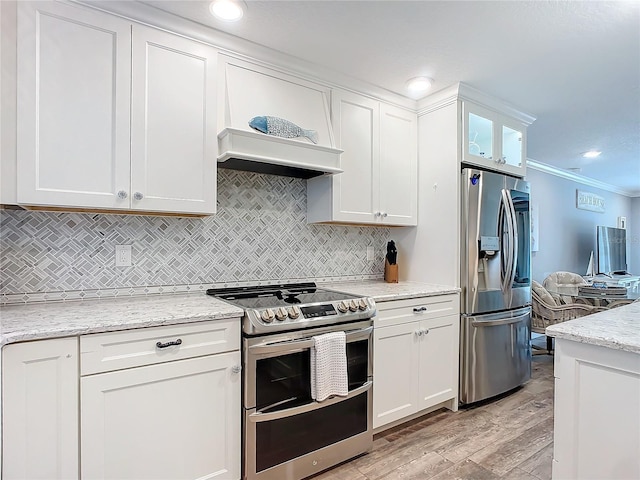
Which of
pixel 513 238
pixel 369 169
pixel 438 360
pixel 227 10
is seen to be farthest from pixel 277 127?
pixel 513 238

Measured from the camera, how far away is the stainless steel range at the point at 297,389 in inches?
70.7

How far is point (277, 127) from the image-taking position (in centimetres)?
220

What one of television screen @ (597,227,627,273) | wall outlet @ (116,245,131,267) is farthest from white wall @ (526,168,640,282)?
wall outlet @ (116,245,131,267)

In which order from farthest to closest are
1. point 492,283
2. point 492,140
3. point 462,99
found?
1. point 492,140
2. point 492,283
3. point 462,99

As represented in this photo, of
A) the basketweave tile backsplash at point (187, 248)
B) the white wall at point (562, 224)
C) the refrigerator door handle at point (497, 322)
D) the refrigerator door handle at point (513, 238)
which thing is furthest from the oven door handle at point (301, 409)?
the white wall at point (562, 224)

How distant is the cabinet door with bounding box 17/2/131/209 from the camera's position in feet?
5.32

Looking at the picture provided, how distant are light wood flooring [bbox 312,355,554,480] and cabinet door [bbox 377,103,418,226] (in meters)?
1.53

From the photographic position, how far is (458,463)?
2.15 m

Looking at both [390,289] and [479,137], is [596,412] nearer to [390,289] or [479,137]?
[390,289]

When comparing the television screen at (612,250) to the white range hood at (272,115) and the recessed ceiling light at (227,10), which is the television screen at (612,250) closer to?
the white range hood at (272,115)

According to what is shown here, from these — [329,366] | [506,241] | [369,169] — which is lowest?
[329,366]

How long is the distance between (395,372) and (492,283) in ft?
3.73

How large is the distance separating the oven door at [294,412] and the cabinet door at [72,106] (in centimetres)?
108

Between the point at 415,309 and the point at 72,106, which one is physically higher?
the point at 72,106
